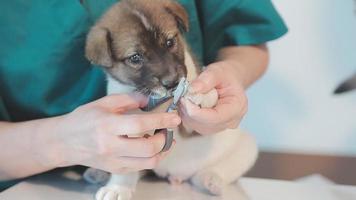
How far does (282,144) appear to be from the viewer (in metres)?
1.69

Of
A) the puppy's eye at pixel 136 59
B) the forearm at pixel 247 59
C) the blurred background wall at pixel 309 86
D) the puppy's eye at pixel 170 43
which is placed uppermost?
the puppy's eye at pixel 170 43

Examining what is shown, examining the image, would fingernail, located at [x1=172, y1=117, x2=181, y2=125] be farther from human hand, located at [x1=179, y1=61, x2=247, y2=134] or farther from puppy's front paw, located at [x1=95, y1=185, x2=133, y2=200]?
puppy's front paw, located at [x1=95, y1=185, x2=133, y2=200]

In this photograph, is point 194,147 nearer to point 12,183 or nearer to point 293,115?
point 12,183

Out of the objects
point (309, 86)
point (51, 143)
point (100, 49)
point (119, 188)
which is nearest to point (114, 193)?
point (119, 188)

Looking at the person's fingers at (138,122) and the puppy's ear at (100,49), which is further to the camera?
the puppy's ear at (100,49)

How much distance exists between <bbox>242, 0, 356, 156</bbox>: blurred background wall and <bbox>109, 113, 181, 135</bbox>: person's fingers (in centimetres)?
91

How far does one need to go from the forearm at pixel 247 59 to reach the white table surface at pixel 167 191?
0.21m

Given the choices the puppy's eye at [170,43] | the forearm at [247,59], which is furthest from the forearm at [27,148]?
the forearm at [247,59]

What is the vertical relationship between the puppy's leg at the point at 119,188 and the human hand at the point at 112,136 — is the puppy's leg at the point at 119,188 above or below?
below

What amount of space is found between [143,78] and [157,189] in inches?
8.6

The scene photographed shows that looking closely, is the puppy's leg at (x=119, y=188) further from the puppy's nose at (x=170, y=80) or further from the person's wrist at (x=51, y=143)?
the puppy's nose at (x=170, y=80)

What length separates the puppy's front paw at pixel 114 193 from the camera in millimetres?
876

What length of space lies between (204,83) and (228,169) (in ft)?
0.88

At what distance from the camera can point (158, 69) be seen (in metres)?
0.82
